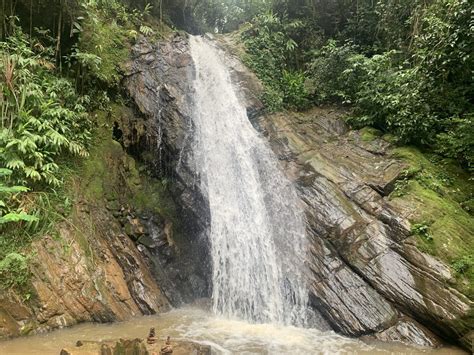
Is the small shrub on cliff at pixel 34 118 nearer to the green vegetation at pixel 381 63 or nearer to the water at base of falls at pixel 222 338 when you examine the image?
the water at base of falls at pixel 222 338

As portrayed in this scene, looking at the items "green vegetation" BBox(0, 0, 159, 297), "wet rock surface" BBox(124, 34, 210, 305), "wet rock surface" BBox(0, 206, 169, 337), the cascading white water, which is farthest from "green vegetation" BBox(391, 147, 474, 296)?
"green vegetation" BBox(0, 0, 159, 297)

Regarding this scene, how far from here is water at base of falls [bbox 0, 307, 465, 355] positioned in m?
5.71

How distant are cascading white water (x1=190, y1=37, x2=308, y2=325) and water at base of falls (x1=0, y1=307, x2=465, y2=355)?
0.66 meters

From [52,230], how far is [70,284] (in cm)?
114

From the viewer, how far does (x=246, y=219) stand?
30.0ft

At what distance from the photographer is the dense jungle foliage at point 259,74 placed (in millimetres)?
7309

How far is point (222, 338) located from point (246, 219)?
327 cm

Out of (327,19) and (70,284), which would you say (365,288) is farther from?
(327,19)

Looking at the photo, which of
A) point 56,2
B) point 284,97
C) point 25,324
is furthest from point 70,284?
point 284,97

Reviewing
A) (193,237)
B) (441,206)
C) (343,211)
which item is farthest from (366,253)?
(193,237)

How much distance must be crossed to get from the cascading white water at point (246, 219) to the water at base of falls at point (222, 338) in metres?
A: 0.66

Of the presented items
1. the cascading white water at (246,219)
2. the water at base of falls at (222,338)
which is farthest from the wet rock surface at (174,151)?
the water at base of falls at (222,338)

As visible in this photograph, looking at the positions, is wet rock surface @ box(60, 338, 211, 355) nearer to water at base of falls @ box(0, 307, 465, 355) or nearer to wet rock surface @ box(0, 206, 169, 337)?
water at base of falls @ box(0, 307, 465, 355)

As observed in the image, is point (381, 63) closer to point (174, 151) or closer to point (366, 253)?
point (366, 253)
